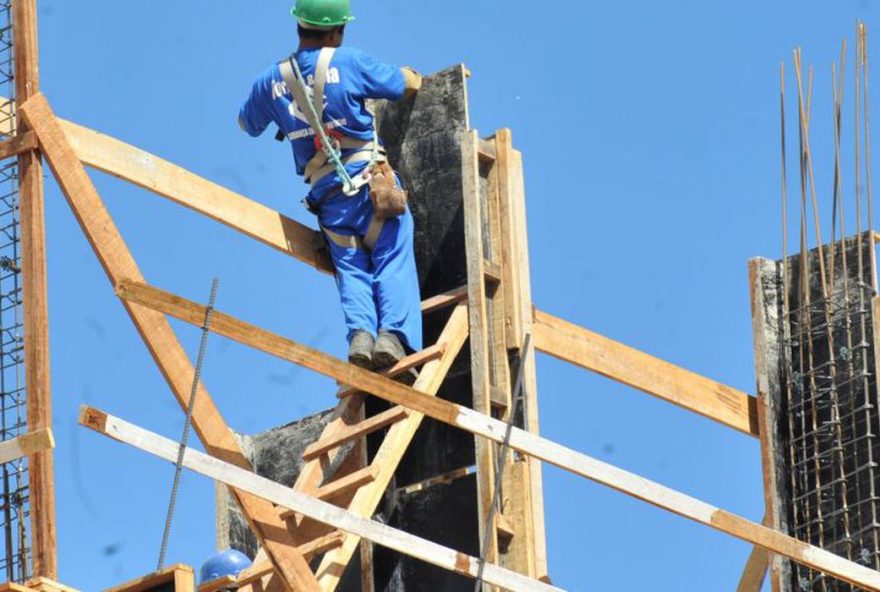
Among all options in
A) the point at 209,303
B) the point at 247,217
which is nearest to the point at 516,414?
the point at 247,217

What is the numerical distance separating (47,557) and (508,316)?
3.68m

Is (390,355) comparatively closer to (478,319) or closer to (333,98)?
(478,319)

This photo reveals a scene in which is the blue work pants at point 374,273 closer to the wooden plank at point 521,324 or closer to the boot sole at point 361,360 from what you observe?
the boot sole at point 361,360

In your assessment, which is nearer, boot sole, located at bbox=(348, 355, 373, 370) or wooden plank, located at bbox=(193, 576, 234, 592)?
wooden plank, located at bbox=(193, 576, 234, 592)

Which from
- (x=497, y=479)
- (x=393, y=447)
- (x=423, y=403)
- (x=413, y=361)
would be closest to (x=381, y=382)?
(x=423, y=403)

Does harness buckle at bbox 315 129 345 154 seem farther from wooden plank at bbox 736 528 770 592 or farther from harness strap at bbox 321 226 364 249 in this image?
wooden plank at bbox 736 528 770 592

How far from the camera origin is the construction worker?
16.8 meters

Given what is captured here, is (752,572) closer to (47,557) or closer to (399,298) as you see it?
(399,298)

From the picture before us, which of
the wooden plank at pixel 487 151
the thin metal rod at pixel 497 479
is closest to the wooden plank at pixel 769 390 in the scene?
the wooden plank at pixel 487 151

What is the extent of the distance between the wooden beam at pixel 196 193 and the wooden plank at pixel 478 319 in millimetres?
896

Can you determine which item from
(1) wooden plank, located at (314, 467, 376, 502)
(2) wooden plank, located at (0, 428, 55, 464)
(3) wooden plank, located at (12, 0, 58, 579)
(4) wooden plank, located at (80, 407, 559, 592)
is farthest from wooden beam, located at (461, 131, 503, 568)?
(2) wooden plank, located at (0, 428, 55, 464)

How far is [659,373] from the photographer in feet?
58.6

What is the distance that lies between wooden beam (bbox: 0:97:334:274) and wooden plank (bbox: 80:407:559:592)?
2.68m

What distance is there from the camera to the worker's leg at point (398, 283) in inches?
658
